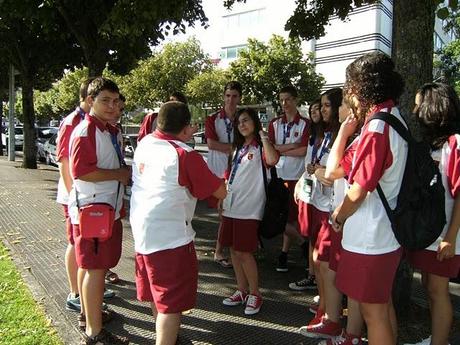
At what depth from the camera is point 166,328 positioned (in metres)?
3.13

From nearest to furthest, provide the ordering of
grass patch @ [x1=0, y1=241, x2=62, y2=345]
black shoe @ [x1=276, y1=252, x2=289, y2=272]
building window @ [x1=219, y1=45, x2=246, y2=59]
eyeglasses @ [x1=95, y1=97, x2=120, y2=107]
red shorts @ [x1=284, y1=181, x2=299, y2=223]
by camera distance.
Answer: eyeglasses @ [x1=95, y1=97, x2=120, y2=107] < grass patch @ [x1=0, y1=241, x2=62, y2=345] < red shorts @ [x1=284, y1=181, x2=299, y2=223] < black shoe @ [x1=276, y1=252, x2=289, y2=272] < building window @ [x1=219, y1=45, x2=246, y2=59]

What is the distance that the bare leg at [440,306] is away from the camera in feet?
10.8

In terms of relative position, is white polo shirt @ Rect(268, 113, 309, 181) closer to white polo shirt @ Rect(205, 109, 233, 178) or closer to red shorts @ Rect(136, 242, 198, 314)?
white polo shirt @ Rect(205, 109, 233, 178)

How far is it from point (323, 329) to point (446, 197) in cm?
144

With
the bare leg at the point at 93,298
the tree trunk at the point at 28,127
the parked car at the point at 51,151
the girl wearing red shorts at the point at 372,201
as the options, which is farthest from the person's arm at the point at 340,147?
the parked car at the point at 51,151

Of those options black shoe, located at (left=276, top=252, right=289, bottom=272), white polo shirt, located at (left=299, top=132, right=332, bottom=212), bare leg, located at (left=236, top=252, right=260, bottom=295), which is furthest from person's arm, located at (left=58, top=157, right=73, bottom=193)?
black shoe, located at (left=276, top=252, right=289, bottom=272)

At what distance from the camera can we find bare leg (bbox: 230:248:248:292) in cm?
436

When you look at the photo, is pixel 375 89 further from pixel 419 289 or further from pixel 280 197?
pixel 419 289

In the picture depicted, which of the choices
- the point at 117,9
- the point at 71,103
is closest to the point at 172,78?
the point at 71,103

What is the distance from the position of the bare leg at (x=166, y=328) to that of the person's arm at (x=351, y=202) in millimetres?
1237

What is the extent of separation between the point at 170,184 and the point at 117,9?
6.61m

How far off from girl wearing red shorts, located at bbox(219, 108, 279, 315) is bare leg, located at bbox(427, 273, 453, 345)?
1.49 m

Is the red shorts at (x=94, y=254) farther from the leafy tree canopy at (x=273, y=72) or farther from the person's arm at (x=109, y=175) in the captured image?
the leafy tree canopy at (x=273, y=72)

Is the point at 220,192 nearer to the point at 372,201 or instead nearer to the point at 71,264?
the point at 372,201
